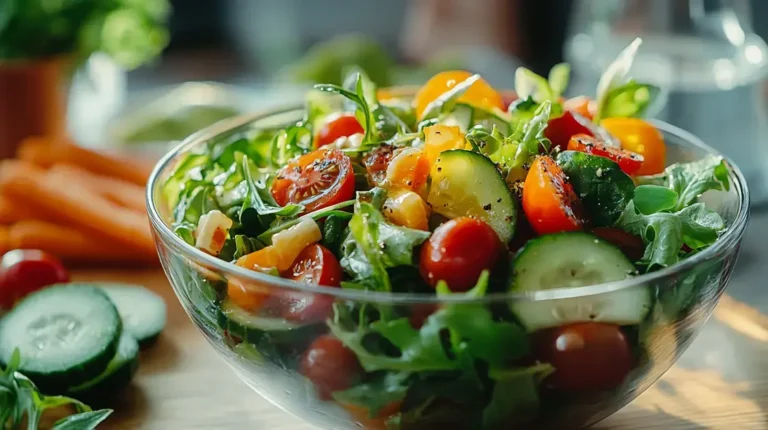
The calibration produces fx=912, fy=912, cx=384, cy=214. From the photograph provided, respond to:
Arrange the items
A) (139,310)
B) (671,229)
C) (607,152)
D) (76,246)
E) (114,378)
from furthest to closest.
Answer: (76,246) < (139,310) < (114,378) < (607,152) < (671,229)

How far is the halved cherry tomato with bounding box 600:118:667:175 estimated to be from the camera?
1.09 meters

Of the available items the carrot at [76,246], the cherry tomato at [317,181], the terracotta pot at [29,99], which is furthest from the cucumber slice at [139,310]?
the terracotta pot at [29,99]

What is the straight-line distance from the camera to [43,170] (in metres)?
1.66

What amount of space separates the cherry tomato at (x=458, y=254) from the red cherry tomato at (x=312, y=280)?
0.09m

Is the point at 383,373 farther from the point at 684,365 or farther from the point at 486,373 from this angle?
the point at 684,365

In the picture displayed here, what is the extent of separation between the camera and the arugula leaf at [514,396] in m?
0.77

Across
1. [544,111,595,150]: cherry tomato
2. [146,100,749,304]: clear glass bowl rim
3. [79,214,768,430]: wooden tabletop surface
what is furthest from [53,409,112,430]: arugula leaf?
[544,111,595,150]: cherry tomato

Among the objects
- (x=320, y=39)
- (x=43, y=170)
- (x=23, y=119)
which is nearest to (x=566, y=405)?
(x=43, y=170)

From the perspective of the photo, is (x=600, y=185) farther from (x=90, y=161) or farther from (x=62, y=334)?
(x=90, y=161)

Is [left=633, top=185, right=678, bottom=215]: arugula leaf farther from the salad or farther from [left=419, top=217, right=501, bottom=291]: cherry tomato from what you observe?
[left=419, top=217, right=501, bottom=291]: cherry tomato

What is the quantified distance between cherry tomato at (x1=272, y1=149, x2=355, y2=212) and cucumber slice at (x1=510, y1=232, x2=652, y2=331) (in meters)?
0.21

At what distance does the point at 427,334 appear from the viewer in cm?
75

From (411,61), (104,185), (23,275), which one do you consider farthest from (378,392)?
(411,61)

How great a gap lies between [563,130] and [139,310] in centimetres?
63
